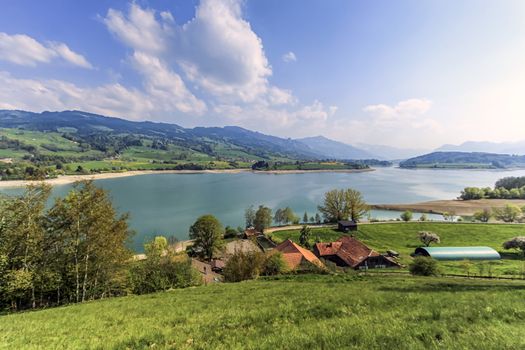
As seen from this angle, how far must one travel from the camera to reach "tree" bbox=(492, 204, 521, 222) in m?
81.7

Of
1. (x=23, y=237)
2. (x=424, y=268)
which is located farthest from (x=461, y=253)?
(x=23, y=237)

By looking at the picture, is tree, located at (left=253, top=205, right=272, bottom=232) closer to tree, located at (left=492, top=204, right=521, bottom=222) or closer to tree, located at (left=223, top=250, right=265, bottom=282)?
tree, located at (left=223, top=250, right=265, bottom=282)

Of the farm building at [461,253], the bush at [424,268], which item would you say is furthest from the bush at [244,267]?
the farm building at [461,253]

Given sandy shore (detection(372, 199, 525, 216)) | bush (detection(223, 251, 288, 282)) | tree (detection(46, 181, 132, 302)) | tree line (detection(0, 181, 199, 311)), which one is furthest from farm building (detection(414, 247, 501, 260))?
sandy shore (detection(372, 199, 525, 216))

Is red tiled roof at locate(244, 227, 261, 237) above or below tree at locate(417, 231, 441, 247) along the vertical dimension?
below

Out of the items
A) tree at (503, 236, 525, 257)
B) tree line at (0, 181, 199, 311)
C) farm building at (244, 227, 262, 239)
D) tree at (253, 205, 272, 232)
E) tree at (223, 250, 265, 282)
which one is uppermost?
tree line at (0, 181, 199, 311)

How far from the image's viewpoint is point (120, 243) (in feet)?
74.8

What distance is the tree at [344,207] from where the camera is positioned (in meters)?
81.4

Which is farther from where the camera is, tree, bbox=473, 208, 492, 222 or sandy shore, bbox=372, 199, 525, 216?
sandy shore, bbox=372, 199, 525, 216

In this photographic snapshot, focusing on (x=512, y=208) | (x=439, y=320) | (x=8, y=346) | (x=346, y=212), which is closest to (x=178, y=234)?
(x=346, y=212)

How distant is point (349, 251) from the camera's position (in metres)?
52.0

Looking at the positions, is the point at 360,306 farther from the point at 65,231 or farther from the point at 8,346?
the point at 65,231

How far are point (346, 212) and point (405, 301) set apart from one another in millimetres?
73944

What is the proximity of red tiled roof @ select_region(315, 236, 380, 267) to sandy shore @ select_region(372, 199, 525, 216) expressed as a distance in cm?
6859
